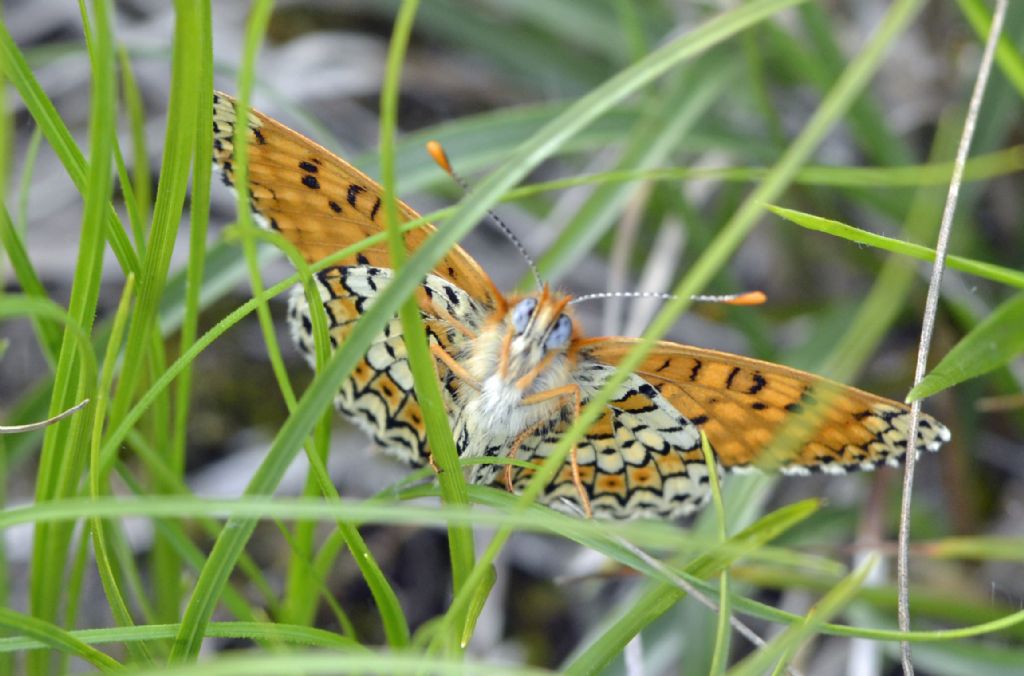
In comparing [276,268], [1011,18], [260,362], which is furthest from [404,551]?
[1011,18]

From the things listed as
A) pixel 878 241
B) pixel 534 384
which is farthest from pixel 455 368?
pixel 878 241

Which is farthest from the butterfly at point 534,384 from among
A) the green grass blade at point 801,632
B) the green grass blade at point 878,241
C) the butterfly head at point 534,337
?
the green grass blade at point 801,632

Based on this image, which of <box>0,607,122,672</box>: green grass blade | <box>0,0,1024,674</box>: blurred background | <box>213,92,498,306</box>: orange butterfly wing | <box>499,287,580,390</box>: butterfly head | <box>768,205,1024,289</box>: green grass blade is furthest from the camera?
<box>0,0,1024,674</box>: blurred background

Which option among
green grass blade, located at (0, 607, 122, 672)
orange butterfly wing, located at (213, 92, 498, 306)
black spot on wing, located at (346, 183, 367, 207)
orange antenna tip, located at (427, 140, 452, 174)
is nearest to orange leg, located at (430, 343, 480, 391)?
orange butterfly wing, located at (213, 92, 498, 306)

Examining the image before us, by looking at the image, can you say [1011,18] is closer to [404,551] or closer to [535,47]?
[535,47]

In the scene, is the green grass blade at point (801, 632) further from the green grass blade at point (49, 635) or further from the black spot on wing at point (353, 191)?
the black spot on wing at point (353, 191)

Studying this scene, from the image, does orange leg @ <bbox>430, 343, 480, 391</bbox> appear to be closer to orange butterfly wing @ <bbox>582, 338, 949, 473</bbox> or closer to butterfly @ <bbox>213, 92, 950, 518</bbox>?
butterfly @ <bbox>213, 92, 950, 518</bbox>
